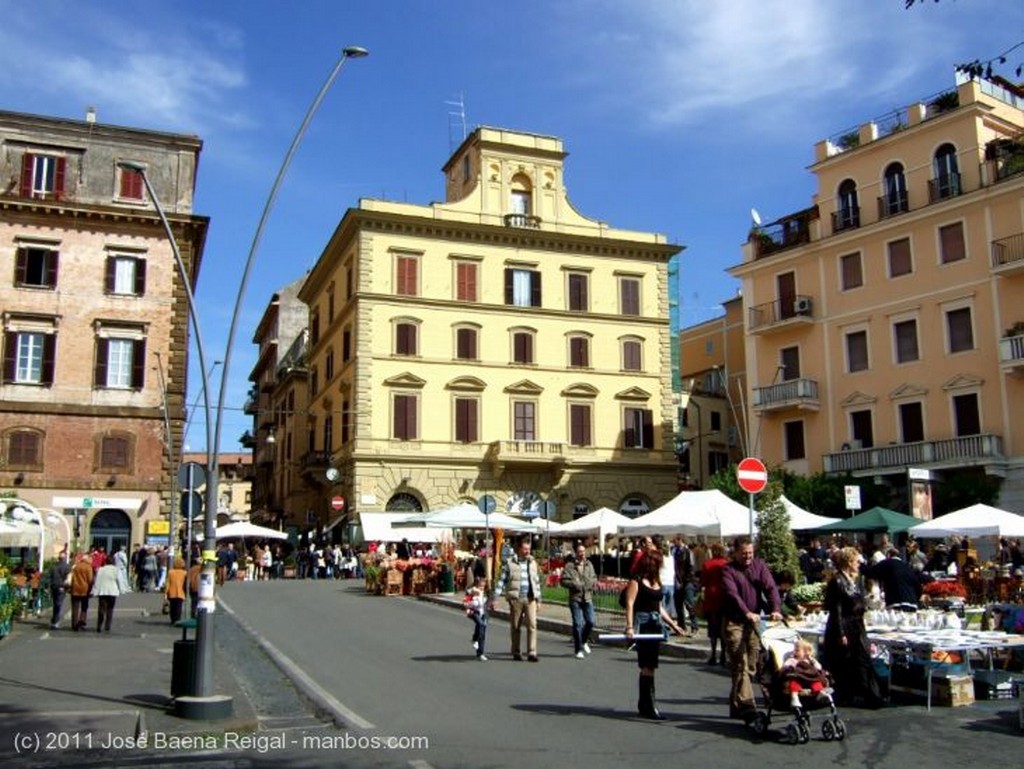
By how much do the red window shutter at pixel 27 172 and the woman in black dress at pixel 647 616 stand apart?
3708 centimetres

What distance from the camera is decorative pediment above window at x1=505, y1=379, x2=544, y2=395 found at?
4772cm

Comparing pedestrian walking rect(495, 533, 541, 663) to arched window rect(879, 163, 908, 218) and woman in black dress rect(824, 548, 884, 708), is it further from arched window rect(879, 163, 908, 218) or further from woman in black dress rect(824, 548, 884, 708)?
arched window rect(879, 163, 908, 218)

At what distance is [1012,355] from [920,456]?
4608 millimetres

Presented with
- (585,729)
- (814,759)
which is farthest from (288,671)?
(814,759)

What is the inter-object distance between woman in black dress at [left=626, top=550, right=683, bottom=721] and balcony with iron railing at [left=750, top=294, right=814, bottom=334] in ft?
104

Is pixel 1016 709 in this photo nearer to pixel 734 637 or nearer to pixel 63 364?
pixel 734 637

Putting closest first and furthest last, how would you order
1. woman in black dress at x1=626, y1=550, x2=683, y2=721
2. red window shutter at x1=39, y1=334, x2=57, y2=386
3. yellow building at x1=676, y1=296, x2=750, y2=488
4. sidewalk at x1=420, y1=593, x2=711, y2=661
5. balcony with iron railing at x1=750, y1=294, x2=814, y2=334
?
woman in black dress at x1=626, y1=550, x2=683, y2=721
sidewalk at x1=420, y1=593, x2=711, y2=661
red window shutter at x1=39, y1=334, x2=57, y2=386
balcony with iron railing at x1=750, y1=294, x2=814, y2=334
yellow building at x1=676, y1=296, x2=750, y2=488

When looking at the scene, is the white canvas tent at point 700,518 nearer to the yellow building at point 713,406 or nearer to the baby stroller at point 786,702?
the baby stroller at point 786,702

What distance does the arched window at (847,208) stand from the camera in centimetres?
4069

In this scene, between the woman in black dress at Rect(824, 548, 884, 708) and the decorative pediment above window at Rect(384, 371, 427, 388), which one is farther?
the decorative pediment above window at Rect(384, 371, 427, 388)

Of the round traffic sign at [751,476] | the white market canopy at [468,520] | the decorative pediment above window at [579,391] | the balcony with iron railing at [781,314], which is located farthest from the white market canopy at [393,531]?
the round traffic sign at [751,476]

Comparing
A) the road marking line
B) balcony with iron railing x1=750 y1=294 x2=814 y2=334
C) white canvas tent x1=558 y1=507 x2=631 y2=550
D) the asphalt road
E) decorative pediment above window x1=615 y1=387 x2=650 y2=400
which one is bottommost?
the asphalt road

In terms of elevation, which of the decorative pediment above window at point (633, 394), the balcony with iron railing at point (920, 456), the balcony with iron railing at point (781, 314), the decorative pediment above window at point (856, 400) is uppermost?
the balcony with iron railing at point (781, 314)

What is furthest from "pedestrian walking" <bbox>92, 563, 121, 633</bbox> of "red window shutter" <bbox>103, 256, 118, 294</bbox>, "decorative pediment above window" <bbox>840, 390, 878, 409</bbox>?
"decorative pediment above window" <bbox>840, 390, 878, 409</bbox>
